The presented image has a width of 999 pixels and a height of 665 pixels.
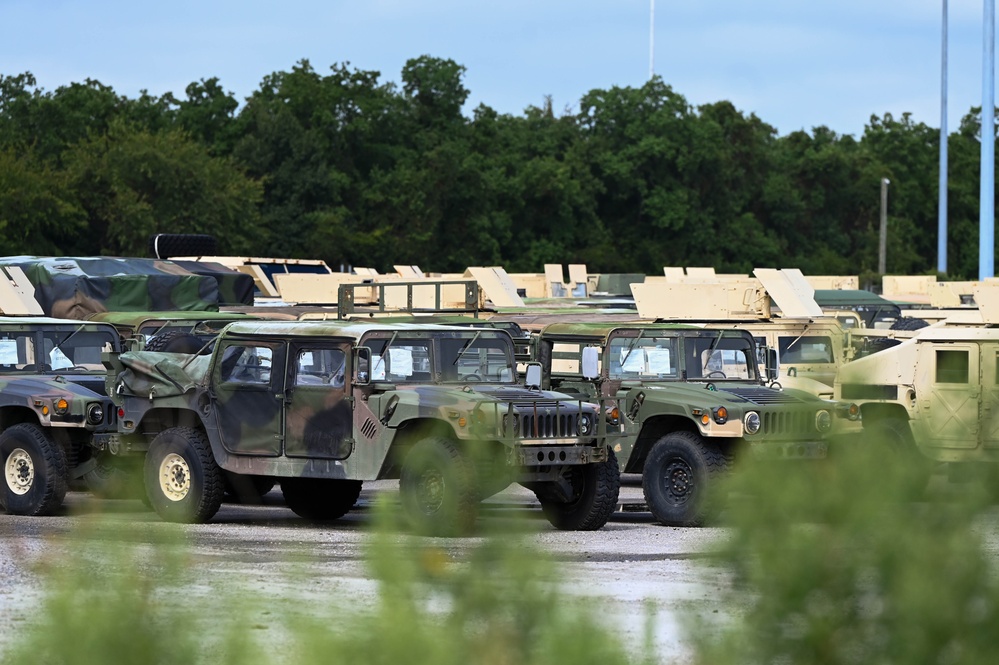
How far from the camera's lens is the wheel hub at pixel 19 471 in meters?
14.7

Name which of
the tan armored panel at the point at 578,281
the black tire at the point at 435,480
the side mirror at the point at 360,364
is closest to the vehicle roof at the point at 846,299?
the tan armored panel at the point at 578,281

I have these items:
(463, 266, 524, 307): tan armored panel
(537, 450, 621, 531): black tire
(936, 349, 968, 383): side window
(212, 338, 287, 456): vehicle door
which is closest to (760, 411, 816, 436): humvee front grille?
(537, 450, 621, 531): black tire

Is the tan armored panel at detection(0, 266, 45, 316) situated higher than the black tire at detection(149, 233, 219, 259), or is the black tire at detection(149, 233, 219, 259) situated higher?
the black tire at detection(149, 233, 219, 259)

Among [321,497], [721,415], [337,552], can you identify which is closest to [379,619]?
[337,552]

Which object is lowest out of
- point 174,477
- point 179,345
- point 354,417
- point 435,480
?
point 174,477

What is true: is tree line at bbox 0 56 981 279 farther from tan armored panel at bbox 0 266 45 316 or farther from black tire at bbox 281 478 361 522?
black tire at bbox 281 478 361 522

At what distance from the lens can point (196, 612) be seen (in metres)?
4.48

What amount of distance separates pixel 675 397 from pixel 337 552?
401 cm

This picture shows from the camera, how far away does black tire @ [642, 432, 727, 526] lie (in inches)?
562

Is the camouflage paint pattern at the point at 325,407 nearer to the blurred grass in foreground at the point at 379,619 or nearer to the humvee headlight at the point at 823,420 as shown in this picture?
the humvee headlight at the point at 823,420

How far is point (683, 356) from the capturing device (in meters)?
15.8

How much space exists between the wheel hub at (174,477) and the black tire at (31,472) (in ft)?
3.55

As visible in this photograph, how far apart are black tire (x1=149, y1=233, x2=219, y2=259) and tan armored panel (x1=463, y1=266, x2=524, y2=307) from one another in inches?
407

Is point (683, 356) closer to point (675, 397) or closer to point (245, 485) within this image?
point (675, 397)
